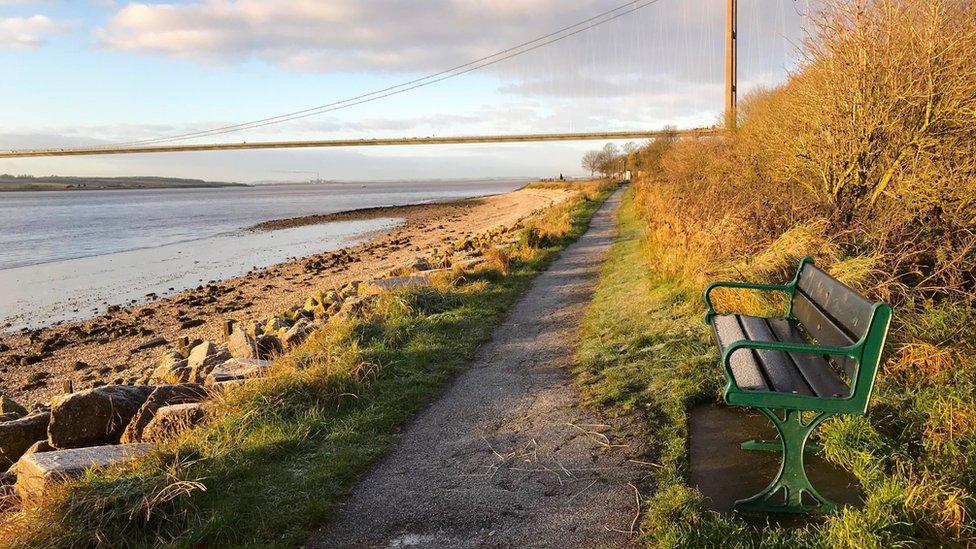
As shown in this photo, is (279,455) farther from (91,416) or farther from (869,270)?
(869,270)

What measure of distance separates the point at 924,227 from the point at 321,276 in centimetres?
1508

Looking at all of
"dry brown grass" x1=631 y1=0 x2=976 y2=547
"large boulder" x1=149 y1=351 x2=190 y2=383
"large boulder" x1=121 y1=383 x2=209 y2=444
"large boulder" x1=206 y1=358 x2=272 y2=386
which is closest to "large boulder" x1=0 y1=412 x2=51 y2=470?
"large boulder" x1=121 y1=383 x2=209 y2=444

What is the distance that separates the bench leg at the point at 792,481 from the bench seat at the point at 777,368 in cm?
13

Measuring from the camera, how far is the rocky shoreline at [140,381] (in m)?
4.20

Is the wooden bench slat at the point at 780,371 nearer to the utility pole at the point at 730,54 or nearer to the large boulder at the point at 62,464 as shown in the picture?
the large boulder at the point at 62,464

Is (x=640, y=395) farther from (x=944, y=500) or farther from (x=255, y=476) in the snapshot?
(x=255, y=476)

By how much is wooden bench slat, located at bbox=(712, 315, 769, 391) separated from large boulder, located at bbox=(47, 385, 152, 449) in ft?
16.4

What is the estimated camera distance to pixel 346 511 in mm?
3377

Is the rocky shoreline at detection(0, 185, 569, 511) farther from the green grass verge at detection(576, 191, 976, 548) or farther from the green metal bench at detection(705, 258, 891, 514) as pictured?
the green metal bench at detection(705, 258, 891, 514)

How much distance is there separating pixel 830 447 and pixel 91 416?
5.74 metres

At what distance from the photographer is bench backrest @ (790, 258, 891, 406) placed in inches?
111

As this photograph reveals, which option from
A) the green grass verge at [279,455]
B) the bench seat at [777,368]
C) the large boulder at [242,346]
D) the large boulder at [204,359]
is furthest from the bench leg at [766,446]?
the large boulder at [204,359]

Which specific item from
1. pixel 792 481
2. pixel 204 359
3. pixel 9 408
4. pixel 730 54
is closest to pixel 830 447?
pixel 792 481

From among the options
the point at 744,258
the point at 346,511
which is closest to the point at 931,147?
the point at 744,258
